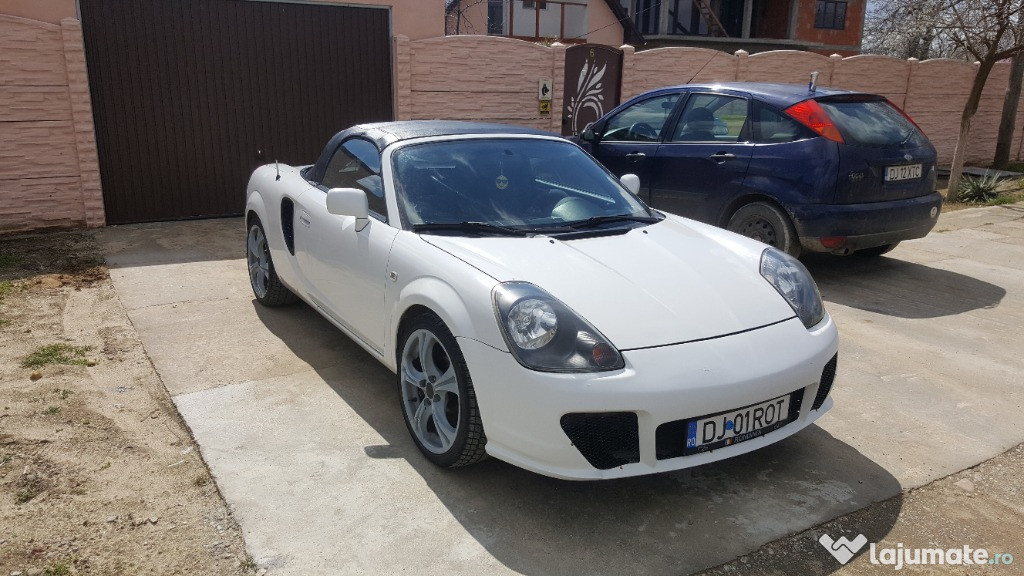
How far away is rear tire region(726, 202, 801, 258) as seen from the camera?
247 inches

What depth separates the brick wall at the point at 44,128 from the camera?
7.72 metres

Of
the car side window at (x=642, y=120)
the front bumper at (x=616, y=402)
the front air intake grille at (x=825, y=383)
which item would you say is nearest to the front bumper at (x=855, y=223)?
the car side window at (x=642, y=120)

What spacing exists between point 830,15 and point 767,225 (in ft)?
99.2

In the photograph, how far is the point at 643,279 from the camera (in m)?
3.28

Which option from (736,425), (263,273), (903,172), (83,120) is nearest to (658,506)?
(736,425)

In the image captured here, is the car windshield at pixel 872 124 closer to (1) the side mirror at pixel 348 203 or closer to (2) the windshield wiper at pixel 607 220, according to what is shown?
(2) the windshield wiper at pixel 607 220

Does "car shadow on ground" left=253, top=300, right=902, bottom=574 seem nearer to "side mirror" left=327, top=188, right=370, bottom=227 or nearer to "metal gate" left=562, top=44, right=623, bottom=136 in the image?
"side mirror" left=327, top=188, right=370, bottom=227

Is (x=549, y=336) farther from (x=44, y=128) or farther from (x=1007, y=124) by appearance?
(x=1007, y=124)

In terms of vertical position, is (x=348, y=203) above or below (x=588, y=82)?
below

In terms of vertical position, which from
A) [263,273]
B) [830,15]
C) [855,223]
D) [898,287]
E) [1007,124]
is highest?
[830,15]

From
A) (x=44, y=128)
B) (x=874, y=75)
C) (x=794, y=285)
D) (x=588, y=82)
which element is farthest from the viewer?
(x=874, y=75)

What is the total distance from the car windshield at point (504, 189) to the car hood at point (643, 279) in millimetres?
216

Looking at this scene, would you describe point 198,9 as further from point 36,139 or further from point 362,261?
point 362,261

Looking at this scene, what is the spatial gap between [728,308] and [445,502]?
4.56 feet
